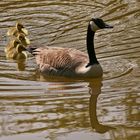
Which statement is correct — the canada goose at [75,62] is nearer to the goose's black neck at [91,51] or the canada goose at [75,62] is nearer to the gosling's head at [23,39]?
the goose's black neck at [91,51]

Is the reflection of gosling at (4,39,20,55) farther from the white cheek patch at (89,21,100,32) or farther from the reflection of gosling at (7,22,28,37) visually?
the white cheek patch at (89,21,100,32)

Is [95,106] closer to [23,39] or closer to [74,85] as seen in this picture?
[74,85]

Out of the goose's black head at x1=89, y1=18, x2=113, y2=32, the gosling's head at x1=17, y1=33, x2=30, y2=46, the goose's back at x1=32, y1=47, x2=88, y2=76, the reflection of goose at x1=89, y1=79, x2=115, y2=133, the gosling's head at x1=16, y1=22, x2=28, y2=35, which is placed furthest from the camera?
the gosling's head at x1=16, y1=22, x2=28, y2=35

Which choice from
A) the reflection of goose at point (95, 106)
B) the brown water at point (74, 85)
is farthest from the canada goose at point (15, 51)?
the reflection of goose at point (95, 106)

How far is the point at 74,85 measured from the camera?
281 inches

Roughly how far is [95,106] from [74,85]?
806 mm

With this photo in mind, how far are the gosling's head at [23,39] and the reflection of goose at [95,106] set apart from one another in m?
1.98

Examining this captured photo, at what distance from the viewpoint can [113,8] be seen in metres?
10.4

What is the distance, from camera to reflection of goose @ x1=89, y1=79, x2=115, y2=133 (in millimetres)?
5762

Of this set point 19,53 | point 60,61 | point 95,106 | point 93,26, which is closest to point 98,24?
point 93,26

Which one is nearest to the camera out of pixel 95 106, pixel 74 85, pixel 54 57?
pixel 95 106

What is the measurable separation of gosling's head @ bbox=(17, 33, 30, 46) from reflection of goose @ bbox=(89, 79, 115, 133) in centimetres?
198

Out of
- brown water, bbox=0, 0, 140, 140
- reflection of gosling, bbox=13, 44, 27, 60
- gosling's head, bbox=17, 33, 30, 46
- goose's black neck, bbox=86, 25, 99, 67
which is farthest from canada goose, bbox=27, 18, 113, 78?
gosling's head, bbox=17, 33, 30, 46

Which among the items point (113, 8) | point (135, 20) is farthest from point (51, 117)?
point (113, 8)
